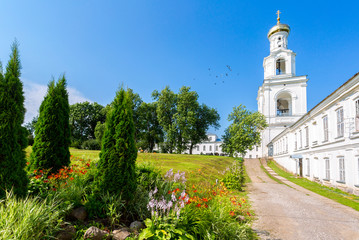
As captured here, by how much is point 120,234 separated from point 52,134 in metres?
4.97

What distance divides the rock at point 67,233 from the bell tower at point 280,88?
139ft

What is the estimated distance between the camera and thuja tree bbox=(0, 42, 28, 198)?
13.5ft

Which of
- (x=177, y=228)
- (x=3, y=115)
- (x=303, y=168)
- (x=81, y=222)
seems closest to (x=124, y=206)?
(x=81, y=222)

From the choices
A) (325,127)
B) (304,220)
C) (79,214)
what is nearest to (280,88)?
(325,127)

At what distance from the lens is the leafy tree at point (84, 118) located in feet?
143

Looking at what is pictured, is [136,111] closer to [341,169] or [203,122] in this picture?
[203,122]

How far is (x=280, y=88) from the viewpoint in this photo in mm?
40688

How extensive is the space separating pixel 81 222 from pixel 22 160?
199cm

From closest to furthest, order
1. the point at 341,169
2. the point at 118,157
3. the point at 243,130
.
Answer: the point at 118,157 → the point at 341,169 → the point at 243,130

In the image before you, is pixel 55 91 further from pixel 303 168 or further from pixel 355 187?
pixel 303 168

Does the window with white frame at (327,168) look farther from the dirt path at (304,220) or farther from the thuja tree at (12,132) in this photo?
the thuja tree at (12,132)

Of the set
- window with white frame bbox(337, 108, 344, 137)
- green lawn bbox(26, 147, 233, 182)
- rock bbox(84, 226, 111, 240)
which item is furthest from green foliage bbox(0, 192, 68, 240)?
window with white frame bbox(337, 108, 344, 137)

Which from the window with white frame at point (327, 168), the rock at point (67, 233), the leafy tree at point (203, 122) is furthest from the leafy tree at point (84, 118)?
the rock at point (67, 233)

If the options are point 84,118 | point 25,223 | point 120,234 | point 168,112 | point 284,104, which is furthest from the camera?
point 284,104
